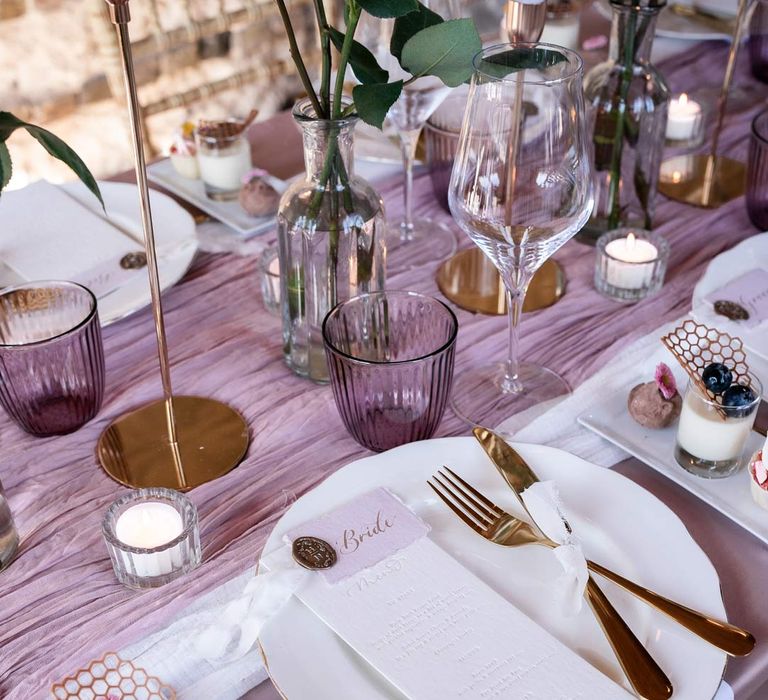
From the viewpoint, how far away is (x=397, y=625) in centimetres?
59

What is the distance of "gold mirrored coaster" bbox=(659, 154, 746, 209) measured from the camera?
1.13 m

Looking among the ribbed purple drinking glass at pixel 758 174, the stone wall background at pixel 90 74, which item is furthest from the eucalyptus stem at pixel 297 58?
the stone wall background at pixel 90 74

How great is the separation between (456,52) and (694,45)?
898 millimetres

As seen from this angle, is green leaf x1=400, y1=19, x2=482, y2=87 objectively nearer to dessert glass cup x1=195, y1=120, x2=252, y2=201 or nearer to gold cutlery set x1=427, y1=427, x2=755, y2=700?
gold cutlery set x1=427, y1=427, x2=755, y2=700

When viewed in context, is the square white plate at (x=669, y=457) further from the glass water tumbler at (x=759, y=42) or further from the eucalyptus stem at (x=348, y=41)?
the glass water tumbler at (x=759, y=42)

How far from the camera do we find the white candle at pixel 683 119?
123 centimetres

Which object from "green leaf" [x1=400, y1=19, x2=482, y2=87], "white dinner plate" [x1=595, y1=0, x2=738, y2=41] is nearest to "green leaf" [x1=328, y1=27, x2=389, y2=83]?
"green leaf" [x1=400, y1=19, x2=482, y2=87]

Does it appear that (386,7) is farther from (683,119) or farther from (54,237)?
(683,119)

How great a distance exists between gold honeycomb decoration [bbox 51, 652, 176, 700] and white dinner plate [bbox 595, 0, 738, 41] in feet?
3.97

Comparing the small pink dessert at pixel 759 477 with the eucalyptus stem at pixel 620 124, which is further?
the eucalyptus stem at pixel 620 124

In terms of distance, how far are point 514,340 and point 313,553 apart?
0.91 ft

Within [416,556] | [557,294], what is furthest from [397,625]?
[557,294]

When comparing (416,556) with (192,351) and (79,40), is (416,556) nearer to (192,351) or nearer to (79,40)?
(192,351)

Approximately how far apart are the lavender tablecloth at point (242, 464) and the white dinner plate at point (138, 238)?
0.08 ft
